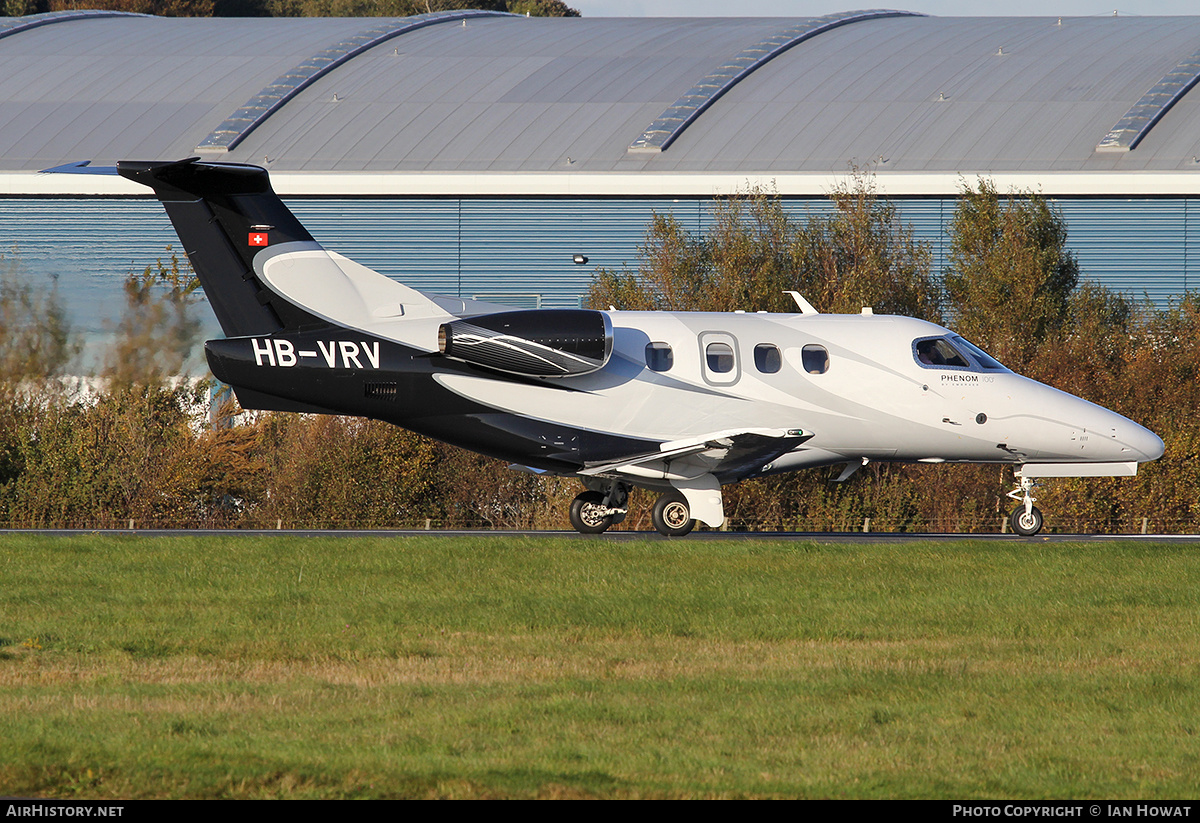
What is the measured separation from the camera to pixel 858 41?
4550 cm

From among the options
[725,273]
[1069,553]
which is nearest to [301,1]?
[725,273]

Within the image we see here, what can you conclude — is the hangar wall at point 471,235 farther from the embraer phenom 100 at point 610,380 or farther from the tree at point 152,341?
the embraer phenom 100 at point 610,380

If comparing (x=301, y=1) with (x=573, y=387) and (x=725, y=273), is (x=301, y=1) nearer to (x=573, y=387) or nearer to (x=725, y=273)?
(x=725, y=273)

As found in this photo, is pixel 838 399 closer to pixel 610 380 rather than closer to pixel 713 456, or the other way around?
pixel 713 456

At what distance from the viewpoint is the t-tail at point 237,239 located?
20.9 meters

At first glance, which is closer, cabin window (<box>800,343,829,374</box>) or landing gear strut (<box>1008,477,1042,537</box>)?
cabin window (<box>800,343,829,374</box>)

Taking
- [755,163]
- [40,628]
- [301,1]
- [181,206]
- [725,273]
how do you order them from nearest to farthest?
1. [40,628]
2. [181,206]
3. [725,273]
4. [755,163]
5. [301,1]

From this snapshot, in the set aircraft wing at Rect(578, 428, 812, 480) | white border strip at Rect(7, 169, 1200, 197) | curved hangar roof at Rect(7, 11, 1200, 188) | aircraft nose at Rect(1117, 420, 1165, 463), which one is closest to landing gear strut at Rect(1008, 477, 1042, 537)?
aircraft nose at Rect(1117, 420, 1165, 463)

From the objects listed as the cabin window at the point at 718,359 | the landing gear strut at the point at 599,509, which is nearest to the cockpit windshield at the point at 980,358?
the cabin window at the point at 718,359

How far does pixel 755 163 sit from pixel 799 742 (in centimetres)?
3141

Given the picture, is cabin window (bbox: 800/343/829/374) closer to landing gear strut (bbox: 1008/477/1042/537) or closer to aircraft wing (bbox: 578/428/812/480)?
aircraft wing (bbox: 578/428/812/480)

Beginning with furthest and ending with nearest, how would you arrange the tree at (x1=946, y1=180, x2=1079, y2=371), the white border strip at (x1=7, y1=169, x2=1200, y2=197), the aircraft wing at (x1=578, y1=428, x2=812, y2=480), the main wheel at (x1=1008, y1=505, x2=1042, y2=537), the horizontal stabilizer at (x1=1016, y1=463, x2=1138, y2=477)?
the white border strip at (x1=7, y1=169, x2=1200, y2=197) < the tree at (x1=946, y1=180, x2=1079, y2=371) < the main wheel at (x1=1008, y1=505, x2=1042, y2=537) < the horizontal stabilizer at (x1=1016, y1=463, x2=1138, y2=477) < the aircraft wing at (x1=578, y1=428, x2=812, y2=480)

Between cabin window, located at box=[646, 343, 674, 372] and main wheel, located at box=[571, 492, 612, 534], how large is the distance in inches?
110

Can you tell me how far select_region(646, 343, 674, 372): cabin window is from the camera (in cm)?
2183
